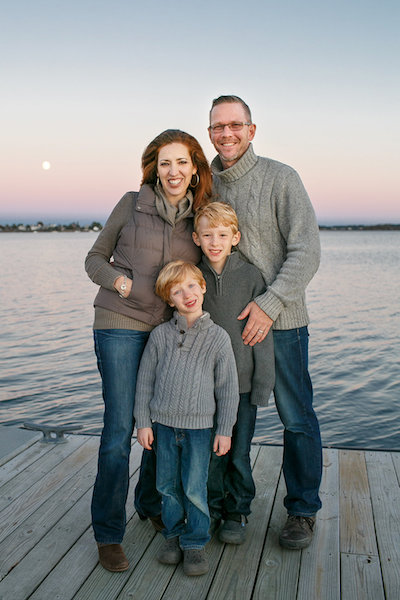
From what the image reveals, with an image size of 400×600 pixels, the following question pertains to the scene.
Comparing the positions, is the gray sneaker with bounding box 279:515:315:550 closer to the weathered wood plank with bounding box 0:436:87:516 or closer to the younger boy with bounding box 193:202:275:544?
the younger boy with bounding box 193:202:275:544

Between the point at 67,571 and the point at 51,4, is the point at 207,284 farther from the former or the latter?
the point at 51,4

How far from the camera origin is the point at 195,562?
243 centimetres

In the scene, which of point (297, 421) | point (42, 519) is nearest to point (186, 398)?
point (297, 421)

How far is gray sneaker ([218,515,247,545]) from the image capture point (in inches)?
104

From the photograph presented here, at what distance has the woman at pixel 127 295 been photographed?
99.9 inches

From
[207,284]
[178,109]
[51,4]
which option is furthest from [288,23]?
[207,284]

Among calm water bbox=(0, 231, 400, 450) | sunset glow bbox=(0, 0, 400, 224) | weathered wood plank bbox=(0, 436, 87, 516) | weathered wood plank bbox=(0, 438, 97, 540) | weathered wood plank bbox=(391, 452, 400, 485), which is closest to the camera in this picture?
weathered wood plank bbox=(0, 438, 97, 540)

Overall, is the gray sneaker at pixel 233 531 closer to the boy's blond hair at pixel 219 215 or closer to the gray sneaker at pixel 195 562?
the gray sneaker at pixel 195 562

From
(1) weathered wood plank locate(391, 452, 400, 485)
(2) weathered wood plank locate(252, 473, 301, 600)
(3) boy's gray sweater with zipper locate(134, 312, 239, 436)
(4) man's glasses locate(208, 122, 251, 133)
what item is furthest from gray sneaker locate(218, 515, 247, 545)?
(4) man's glasses locate(208, 122, 251, 133)

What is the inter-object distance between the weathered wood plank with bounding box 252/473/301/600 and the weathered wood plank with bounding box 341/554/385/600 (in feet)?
0.64

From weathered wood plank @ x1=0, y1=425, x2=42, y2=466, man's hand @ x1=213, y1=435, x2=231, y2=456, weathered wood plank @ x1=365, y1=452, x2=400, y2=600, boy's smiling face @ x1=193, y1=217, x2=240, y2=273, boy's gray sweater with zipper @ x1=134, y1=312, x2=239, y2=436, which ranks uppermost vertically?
boy's smiling face @ x1=193, y1=217, x2=240, y2=273

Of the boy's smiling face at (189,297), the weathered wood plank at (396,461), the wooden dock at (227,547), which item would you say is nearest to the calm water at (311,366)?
the weathered wood plank at (396,461)

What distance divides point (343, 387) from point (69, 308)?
9.29 meters

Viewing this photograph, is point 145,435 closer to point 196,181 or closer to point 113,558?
point 113,558
